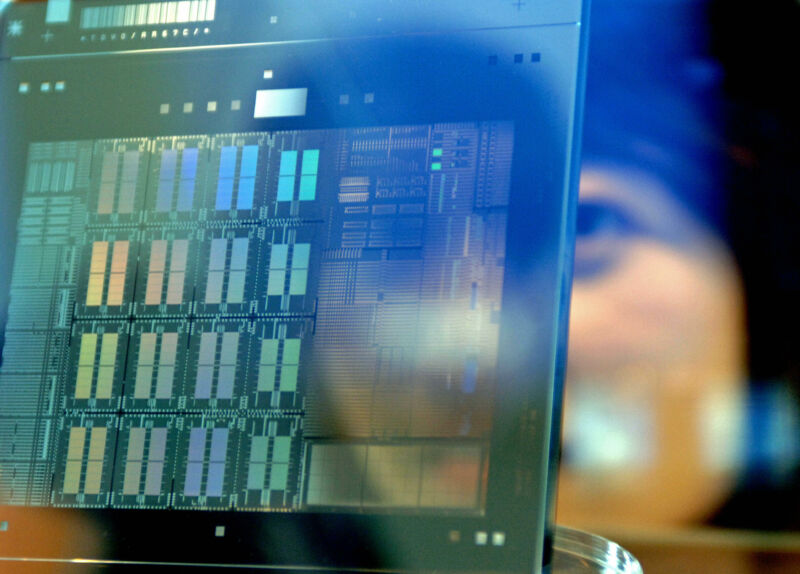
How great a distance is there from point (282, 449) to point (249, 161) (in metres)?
0.21

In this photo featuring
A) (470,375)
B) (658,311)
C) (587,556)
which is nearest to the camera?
(470,375)

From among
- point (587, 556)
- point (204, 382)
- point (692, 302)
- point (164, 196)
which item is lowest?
point (587, 556)

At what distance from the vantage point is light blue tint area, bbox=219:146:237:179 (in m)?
0.61

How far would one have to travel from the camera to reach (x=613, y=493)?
222cm

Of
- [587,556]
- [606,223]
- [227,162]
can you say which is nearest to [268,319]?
[227,162]

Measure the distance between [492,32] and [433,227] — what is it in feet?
0.50

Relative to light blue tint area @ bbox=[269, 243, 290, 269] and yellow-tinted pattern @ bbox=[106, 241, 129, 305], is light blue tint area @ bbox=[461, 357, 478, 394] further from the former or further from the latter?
yellow-tinted pattern @ bbox=[106, 241, 129, 305]

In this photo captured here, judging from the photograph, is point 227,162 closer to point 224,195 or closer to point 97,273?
point 224,195

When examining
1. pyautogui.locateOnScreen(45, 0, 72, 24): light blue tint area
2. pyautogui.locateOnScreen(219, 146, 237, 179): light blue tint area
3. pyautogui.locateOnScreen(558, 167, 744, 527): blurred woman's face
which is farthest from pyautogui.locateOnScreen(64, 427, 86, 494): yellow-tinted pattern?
pyautogui.locateOnScreen(558, 167, 744, 527): blurred woman's face

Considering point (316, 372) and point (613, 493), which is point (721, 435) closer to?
point (613, 493)

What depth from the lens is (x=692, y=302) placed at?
222 centimetres

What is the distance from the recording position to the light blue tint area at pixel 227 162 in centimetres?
61

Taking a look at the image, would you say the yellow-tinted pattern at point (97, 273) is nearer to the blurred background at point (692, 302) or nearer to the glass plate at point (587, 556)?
the glass plate at point (587, 556)

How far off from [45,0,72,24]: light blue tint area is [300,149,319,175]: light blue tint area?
254mm
